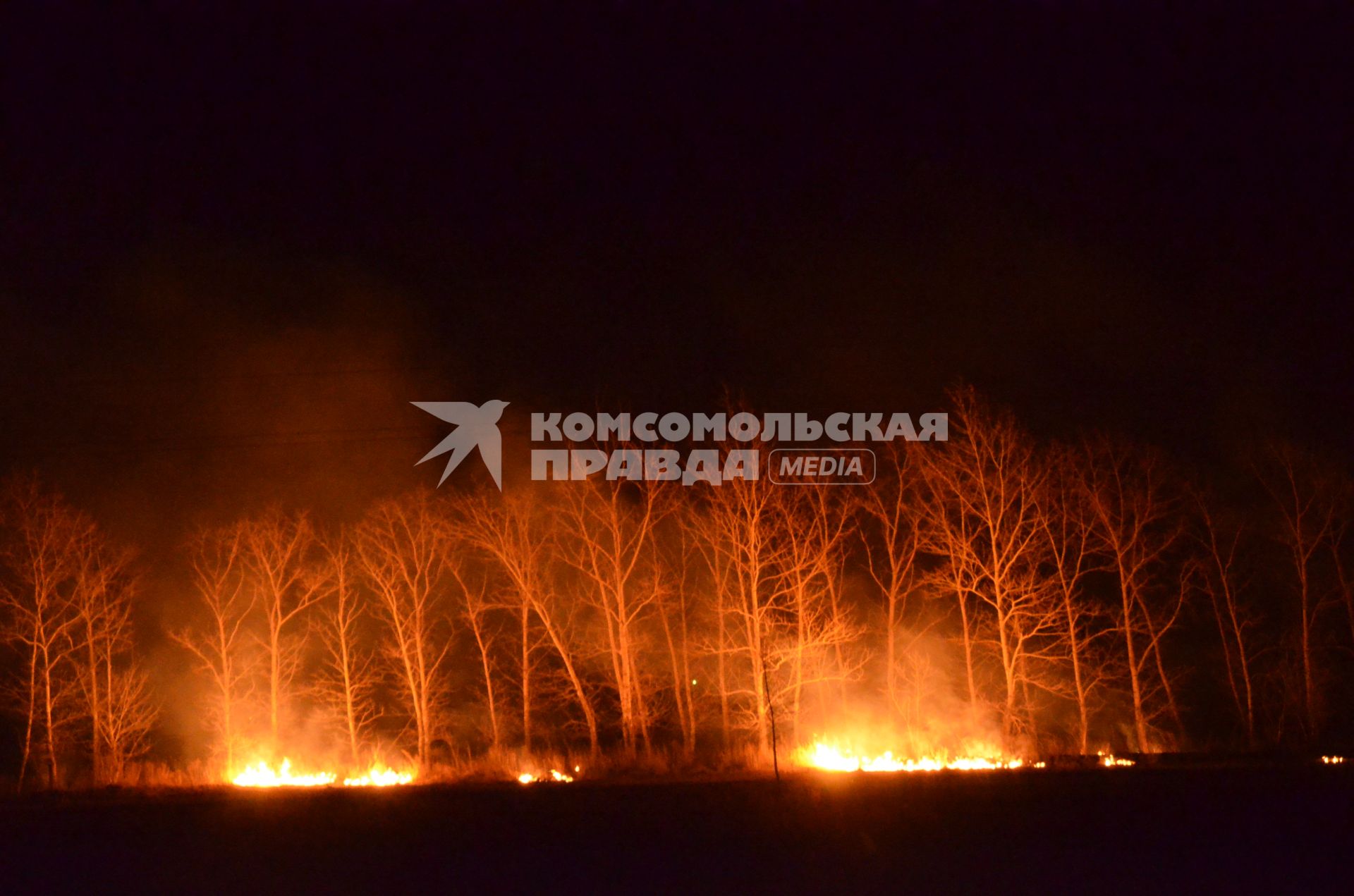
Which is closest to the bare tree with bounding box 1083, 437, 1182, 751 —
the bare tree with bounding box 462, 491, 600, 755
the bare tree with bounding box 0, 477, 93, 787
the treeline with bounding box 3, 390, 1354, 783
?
the treeline with bounding box 3, 390, 1354, 783

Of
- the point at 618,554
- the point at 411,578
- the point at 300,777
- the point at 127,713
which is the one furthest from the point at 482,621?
the point at 127,713

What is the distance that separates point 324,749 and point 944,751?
1639cm

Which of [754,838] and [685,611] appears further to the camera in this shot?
[685,611]

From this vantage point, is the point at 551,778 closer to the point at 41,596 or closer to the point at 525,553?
the point at 525,553

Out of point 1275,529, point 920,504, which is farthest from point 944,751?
point 1275,529

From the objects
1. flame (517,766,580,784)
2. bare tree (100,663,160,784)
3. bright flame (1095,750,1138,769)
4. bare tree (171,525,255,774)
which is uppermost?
bare tree (171,525,255,774)

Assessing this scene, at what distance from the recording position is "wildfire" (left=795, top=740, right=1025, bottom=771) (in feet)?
62.4

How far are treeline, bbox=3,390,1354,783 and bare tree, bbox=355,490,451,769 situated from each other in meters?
0.09

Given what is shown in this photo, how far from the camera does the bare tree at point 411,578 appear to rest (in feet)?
86.9

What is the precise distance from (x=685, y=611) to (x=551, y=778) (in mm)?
8880

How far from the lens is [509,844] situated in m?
11.3

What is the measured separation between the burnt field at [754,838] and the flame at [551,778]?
207cm

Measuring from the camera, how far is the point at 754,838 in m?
11.1

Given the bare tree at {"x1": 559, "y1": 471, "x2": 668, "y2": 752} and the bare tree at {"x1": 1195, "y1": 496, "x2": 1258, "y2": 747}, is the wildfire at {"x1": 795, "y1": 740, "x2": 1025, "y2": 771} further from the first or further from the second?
the bare tree at {"x1": 1195, "y1": 496, "x2": 1258, "y2": 747}
